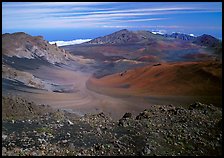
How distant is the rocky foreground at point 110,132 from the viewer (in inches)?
447

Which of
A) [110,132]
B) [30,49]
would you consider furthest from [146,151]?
[30,49]

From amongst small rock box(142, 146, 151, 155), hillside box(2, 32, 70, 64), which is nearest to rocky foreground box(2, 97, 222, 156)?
small rock box(142, 146, 151, 155)

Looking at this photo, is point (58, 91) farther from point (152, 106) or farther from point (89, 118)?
point (152, 106)

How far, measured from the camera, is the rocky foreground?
11.4 meters

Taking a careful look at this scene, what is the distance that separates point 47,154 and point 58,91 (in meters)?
5.36

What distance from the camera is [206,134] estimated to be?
503 inches

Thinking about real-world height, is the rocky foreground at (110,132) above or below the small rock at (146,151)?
above

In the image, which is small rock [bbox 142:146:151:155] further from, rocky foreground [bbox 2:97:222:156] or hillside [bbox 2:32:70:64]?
hillside [bbox 2:32:70:64]

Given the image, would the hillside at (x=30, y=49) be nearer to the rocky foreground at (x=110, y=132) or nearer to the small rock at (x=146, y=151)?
the rocky foreground at (x=110, y=132)

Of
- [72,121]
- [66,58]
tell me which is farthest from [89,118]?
[66,58]

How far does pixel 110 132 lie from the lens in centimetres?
1305

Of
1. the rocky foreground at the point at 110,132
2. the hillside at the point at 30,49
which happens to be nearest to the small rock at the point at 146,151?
the rocky foreground at the point at 110,132

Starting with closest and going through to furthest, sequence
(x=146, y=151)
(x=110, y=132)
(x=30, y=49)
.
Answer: (x=146, y=151) → (x=110, y=132) → (x=30, y=49)

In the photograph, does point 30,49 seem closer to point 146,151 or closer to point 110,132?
point 110,132
